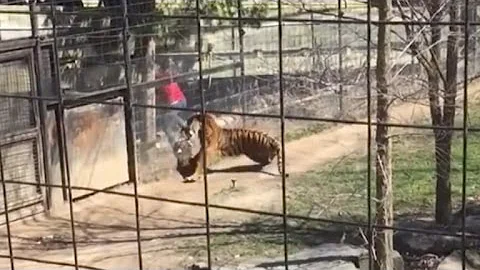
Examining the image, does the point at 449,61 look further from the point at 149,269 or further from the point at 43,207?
the point at 43,207

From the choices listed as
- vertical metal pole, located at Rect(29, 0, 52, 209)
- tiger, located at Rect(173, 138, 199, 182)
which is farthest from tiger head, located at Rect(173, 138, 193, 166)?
vertical metal pole, located at Rect(29, 0, 52, 209)

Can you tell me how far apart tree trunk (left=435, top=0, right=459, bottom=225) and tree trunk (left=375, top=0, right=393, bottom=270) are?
2.34 ft


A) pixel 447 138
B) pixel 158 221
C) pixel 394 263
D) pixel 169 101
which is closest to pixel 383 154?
pixel 394 263

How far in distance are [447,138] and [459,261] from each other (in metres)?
0.92

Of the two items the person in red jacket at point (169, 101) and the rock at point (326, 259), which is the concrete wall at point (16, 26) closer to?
the person in red jacket at point (169, 101)

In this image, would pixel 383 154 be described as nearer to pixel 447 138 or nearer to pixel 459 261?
pixel 459 261

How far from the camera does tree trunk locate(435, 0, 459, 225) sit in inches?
234

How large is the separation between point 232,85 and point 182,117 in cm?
70

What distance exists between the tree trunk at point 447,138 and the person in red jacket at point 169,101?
9.21 ft

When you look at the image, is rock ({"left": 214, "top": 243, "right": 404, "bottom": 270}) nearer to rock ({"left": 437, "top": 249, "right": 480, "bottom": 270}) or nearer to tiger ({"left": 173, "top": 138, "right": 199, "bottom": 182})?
rock ({"left": 437, "top": 249, "right": 480, "bottom": 270})

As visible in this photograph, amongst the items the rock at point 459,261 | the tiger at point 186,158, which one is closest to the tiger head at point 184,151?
the tiger at point 186,158

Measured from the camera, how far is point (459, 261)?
19.0ft

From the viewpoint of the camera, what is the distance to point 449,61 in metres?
6.06

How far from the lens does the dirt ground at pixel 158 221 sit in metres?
6.57
